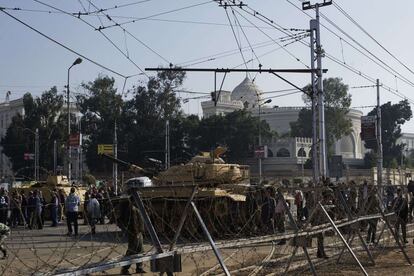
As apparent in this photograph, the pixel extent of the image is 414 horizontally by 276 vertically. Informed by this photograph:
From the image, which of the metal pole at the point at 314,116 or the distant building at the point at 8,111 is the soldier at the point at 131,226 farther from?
the distant building at the point at 8,111

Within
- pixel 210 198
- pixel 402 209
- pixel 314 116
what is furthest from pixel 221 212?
pixel 314 116

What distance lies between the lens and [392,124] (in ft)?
289

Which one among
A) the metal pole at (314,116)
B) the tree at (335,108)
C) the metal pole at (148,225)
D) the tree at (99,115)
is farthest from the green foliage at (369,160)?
the metal pole at (148,225)

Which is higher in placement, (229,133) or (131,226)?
(229,133)

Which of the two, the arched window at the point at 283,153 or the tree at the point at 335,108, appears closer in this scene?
the tree at the point at 335,108

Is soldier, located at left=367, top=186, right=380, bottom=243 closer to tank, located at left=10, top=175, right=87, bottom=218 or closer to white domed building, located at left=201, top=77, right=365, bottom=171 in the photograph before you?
tank, located at left=10, top=175, right=87, bottom=218

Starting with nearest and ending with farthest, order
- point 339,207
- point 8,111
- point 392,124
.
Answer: point 339,207, point 392,124, point 8,111

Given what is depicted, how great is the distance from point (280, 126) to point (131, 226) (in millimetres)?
85635

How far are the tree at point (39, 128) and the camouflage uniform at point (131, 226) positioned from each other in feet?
202

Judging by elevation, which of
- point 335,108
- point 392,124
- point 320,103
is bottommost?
point 320,103

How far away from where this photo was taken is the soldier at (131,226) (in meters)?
10.9

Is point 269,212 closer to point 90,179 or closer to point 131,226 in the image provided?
point 131,226

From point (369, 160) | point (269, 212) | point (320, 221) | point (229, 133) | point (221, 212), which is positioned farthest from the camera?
point (369, 160)

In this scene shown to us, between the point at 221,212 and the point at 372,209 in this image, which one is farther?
the point at 221,212
